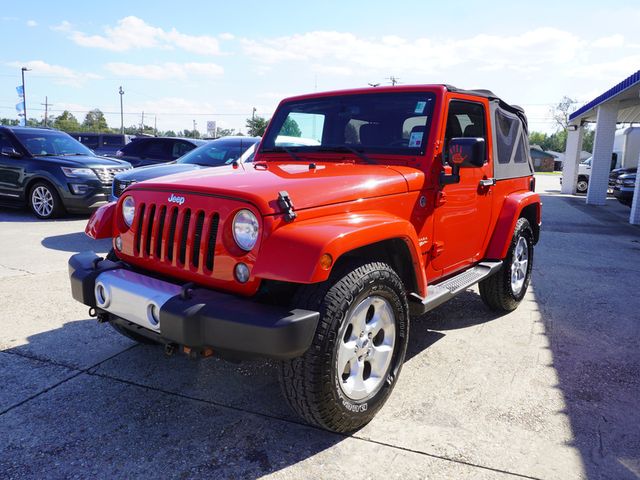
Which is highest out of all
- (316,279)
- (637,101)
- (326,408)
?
(637,101)

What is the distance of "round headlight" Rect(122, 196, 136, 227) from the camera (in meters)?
3.03

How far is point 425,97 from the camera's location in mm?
3578

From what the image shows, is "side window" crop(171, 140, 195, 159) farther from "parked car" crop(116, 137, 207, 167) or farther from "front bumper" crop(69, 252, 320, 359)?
"front bumper" crop(69, 252, 320, 359)

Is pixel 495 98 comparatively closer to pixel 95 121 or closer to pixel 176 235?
pixel 176 235

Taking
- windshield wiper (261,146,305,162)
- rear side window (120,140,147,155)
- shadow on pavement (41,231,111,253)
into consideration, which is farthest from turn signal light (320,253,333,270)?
rear side window (120,140,147,155)

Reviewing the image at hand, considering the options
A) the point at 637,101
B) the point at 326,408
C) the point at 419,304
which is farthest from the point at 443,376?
the point at 637,101

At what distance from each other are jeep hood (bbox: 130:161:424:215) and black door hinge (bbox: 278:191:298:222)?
0.03 meters

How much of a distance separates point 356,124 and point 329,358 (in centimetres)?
200

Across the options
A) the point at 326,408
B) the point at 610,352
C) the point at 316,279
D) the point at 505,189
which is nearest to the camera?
the point at 316,279

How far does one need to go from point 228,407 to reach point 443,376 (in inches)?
56.9

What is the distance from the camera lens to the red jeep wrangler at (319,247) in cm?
232

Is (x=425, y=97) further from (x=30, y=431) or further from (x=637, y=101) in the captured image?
(x=637, y=101)

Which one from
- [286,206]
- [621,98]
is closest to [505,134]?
[286,206]

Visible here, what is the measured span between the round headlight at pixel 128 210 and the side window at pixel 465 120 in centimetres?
216
